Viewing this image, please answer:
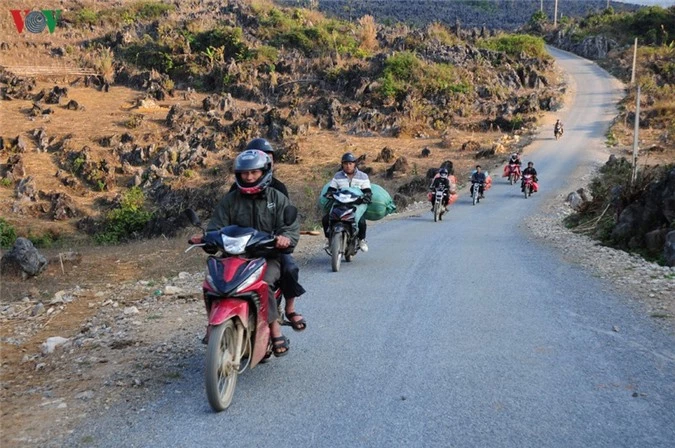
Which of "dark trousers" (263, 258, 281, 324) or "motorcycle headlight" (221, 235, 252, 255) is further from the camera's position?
"dark trousers" (263, 258, 281, 324)

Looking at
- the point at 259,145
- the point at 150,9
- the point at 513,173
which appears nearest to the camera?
the point at 259,145

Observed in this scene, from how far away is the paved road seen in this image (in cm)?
429

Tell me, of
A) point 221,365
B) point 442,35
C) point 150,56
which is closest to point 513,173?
point 221,365

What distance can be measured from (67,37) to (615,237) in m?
48.2

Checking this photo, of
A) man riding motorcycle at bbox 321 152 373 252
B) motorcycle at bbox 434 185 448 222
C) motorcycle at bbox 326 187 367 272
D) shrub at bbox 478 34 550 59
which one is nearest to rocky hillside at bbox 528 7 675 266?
motorcycle at bbox 434 185 448 222

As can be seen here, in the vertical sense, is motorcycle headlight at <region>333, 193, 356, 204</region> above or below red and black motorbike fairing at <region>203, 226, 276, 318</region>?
below

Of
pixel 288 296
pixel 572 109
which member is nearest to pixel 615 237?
pixel 288 296

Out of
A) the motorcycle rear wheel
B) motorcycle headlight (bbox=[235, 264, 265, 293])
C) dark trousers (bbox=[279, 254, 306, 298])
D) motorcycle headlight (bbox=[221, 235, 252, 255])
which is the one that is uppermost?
motorcycle headlight (bbox=[221, 235, 252, 255])

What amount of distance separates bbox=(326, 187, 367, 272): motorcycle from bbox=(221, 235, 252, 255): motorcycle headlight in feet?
17.9

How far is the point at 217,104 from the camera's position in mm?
38719

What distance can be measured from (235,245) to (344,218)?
5.79 metres

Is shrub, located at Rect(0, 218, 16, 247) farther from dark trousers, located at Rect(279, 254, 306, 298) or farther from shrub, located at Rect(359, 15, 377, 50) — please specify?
shrub, located at Rect(359, 15, 377, 50)

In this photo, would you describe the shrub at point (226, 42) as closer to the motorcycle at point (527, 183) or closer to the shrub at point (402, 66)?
the shrub at point (402, 66)

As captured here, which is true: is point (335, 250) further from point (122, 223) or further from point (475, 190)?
point (475, 190)
